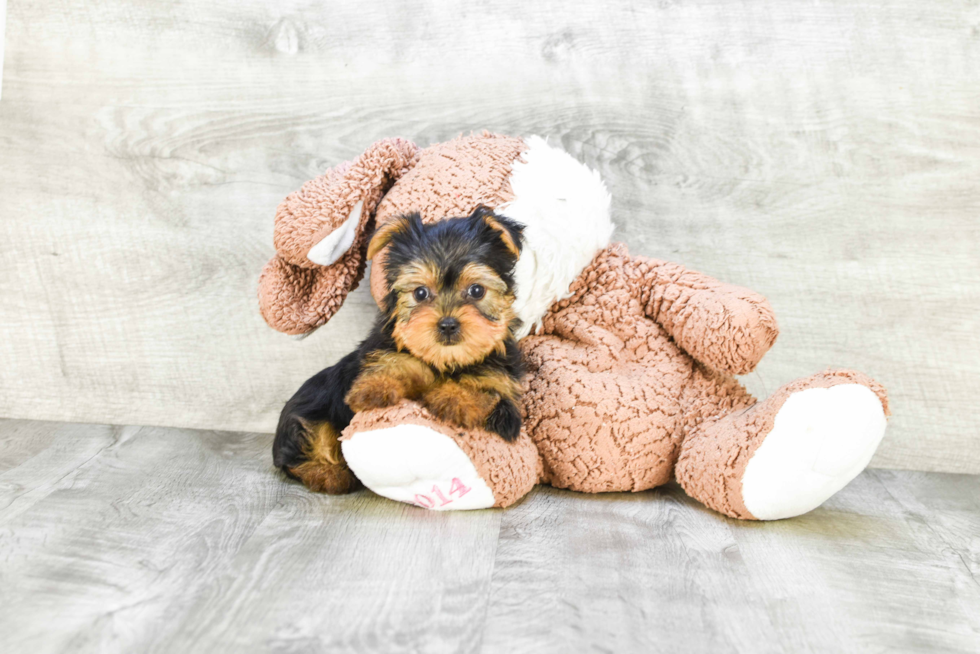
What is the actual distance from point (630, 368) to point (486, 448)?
43cm

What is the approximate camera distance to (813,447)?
4.90ft

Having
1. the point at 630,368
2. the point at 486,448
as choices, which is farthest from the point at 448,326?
the point at 630,368

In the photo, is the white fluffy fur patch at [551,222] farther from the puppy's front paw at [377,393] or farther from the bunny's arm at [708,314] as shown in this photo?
the puppy's front paw at [377,393]

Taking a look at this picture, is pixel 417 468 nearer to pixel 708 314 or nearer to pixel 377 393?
pixel 377 393

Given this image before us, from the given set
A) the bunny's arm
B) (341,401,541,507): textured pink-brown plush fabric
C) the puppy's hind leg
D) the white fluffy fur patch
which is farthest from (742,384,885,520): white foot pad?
the puppy's hind leg

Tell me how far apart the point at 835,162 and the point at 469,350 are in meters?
1.30

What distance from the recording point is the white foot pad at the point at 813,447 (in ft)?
4.86

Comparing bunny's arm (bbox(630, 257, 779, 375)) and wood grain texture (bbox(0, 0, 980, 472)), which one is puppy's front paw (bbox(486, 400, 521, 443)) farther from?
wood grain texture (bbox(0, 0, 980, 472))

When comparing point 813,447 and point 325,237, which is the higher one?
point 325,237

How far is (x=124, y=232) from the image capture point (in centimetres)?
231

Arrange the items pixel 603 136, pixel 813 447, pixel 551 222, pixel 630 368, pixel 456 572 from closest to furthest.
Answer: pixel 456 572, pixel 813 447, pixel 551 222, pixel 630 368, pixel 603 136

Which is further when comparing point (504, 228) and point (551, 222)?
point (551, 222)

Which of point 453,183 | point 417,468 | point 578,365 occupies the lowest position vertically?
point 417,468

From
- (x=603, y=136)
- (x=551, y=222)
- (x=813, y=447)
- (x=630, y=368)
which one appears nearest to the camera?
(x=813, y=447)
